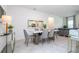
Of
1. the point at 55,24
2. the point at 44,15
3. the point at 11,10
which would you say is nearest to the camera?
the point at 11,10

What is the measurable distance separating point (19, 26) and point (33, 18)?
142 cm

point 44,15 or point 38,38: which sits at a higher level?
point 44,15

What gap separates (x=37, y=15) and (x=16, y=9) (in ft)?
6.40

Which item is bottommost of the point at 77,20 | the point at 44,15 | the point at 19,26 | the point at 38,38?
the point at 38,38

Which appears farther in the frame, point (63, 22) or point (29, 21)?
point (63, 22)

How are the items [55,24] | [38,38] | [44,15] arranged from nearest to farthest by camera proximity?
[38,38], [44,15], [55,24]

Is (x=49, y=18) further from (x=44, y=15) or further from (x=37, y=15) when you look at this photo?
(x=37, y=15)

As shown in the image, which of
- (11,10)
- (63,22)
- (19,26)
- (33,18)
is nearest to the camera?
(11,10)

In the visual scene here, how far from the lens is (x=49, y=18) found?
8.02 metres

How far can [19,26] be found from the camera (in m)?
6.73

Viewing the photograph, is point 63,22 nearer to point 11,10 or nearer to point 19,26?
point 19,26

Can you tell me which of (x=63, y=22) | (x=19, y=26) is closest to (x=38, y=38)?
(x=19, y=26)
